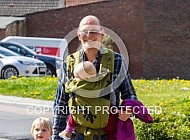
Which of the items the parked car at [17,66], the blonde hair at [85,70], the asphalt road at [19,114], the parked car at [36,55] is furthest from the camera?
the parked car at [36,55]

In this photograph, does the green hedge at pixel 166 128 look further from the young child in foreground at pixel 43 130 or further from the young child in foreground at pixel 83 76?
the young child in foreground at pixel 83 76

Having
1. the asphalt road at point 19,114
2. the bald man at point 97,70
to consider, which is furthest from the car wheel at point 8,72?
the bald man at point 97,70

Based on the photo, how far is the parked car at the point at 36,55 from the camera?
27.5 metres

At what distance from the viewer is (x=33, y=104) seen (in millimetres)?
15438

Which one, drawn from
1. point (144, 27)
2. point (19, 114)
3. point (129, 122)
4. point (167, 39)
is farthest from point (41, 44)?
point (129, 122)

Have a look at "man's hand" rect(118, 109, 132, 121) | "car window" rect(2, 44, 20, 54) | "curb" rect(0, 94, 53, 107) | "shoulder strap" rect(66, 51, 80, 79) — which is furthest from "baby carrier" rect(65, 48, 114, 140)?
"car window" rect(2, 44, 20, 54)

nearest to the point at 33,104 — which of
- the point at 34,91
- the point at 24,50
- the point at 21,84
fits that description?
the point at 34,91

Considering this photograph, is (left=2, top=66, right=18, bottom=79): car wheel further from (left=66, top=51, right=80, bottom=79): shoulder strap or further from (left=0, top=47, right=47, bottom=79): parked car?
(left=66, top=51, right=80, bottom=79): shoulder strap

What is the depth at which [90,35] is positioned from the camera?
4523 millimetres

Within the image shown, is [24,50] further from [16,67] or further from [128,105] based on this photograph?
[128,105]

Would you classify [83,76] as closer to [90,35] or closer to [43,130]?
[90,35]

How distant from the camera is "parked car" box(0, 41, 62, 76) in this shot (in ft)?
90.3

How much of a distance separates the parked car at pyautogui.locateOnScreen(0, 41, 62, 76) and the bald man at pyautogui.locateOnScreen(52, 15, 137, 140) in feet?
72.4

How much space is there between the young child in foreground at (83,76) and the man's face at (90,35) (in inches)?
5.3
